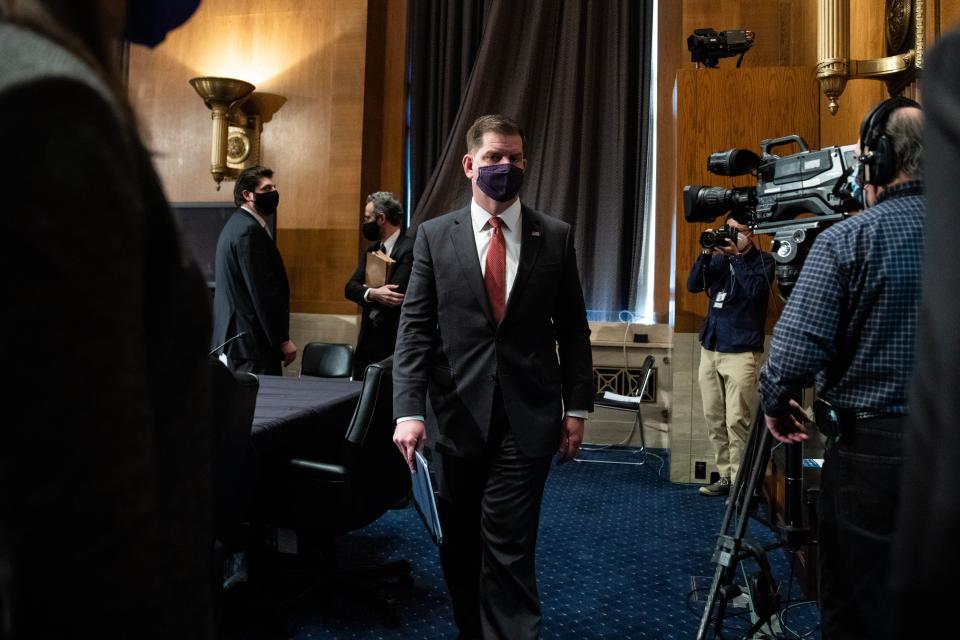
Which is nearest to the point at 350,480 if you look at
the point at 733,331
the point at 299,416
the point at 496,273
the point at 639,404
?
the point at 299,416

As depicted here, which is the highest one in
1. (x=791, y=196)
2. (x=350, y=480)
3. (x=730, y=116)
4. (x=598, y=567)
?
(x=730, y=116)

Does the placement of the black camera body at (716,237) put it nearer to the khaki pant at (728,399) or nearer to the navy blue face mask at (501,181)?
the khaki pant at (728,399)

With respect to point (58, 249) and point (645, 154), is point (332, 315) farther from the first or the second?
point (58, 249)

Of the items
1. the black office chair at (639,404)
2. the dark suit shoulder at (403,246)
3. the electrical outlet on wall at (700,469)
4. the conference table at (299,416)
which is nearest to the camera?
the conference table at (299,416)

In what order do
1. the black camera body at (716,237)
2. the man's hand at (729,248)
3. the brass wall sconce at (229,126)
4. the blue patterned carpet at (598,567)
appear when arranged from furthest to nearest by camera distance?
the brass wall sconce at (229,126)
the man's hand at (729,248)
the black camera body at (716,237)
the blue patterned carpet at (598,567)

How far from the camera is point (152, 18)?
2.40 ft

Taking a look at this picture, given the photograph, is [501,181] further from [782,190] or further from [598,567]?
[598,567]

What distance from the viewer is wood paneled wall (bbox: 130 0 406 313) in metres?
6.16

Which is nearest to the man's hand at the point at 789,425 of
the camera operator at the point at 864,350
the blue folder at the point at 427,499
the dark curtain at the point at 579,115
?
the camera operator at the point at 864,350

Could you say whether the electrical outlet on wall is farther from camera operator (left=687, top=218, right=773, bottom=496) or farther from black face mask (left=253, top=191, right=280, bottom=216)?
black face mask (left=253, top=191, right=280, bottom=216)

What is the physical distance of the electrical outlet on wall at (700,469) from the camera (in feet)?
15.9

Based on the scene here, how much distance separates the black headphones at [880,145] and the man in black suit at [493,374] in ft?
2.78

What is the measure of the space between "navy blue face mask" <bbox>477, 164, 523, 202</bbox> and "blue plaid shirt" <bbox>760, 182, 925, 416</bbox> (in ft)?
2.75

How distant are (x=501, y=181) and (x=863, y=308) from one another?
1.02 meters
